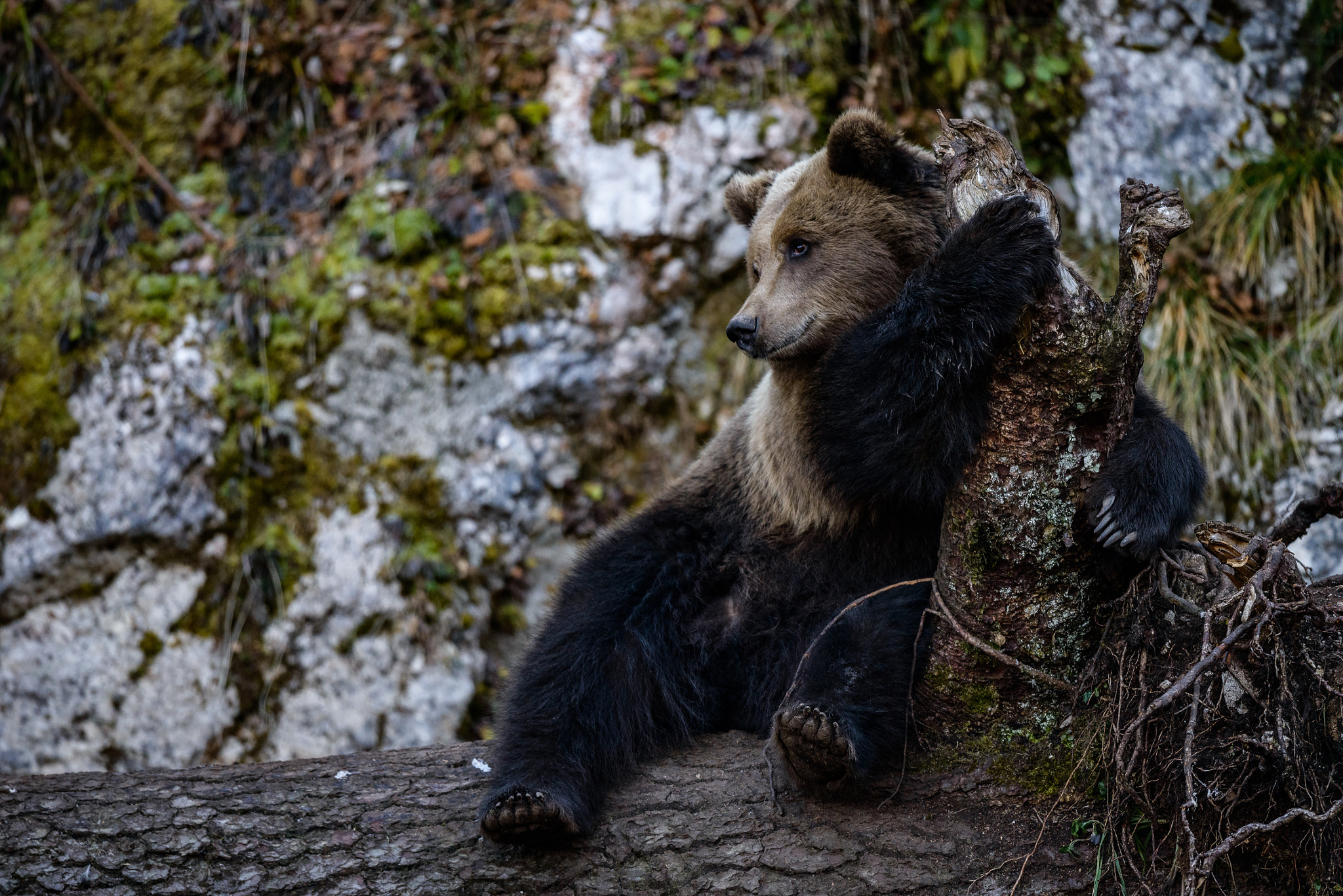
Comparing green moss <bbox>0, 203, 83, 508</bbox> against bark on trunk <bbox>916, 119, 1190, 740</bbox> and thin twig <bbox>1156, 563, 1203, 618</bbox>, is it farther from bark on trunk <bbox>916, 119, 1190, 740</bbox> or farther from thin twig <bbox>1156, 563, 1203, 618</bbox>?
thin twig <bbox>1156, 563, 1203, 618</bbox>

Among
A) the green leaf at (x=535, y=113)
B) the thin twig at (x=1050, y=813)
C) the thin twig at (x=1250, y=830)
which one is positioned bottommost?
the thin twig at (x=1050, y=813)

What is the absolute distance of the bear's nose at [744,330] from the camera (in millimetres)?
3582

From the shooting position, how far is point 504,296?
6.64 meters

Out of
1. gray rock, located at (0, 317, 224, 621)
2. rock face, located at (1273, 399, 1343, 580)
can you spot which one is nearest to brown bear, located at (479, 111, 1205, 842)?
rock face, located at (1273, 399, 1343, 580)

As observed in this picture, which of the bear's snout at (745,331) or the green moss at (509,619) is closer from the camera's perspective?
the bear's snout at (745,331)

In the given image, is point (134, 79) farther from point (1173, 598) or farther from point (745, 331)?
point (1173, 598)

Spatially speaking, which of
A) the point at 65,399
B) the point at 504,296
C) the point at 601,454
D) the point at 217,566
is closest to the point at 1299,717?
the point at 601,454

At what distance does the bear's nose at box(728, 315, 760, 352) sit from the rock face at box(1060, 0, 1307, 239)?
3.70 metres

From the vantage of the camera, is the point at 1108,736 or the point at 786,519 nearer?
the point at 1108,736

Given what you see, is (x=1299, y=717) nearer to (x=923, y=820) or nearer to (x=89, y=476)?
(x=923, y=820)

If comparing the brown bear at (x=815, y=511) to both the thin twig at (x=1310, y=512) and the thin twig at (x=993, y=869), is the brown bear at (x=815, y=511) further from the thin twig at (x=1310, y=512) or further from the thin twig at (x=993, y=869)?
the thin twig at (x=993, y=869)

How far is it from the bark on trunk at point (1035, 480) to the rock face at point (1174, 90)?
3.85 m

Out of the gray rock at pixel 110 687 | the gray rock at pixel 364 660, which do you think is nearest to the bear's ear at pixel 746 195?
the gray rock at pixel 364 660

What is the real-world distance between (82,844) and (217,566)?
12.0 feet
